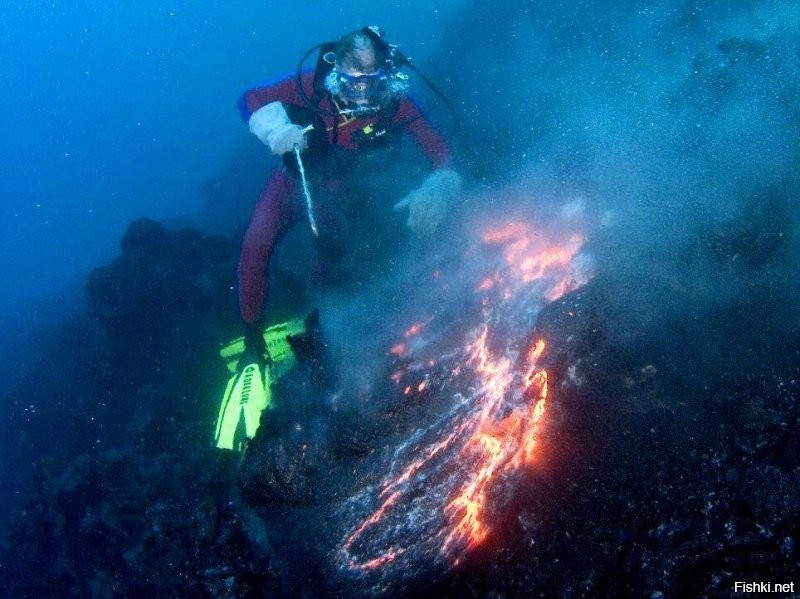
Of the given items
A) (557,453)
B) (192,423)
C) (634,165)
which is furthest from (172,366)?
(634,165)

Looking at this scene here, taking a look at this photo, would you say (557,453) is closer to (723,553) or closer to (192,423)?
Answer: (723,553)

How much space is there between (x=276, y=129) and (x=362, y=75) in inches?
41.7

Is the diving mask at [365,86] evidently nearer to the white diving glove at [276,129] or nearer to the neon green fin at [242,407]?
the white diving glove at [276,129]

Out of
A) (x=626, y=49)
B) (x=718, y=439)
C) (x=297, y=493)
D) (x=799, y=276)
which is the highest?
(x=626, y=49)

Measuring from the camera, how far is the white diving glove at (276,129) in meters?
4.38

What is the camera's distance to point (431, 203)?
465 cm

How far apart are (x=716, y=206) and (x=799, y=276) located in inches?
30.1

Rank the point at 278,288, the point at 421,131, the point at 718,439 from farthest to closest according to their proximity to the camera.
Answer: the point at 278,288 → the point at 421,131 → the point at 718,439

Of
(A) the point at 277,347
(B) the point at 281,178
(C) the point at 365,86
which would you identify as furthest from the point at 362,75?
(A) the point at 277,347

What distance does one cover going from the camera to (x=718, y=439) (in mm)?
2652

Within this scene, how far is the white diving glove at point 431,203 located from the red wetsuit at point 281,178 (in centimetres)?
58

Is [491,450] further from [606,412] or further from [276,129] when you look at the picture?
[276,129]

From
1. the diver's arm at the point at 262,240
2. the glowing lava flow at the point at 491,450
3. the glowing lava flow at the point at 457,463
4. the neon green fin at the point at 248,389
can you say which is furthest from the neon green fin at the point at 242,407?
the glowing lava flow at the point at 491,450

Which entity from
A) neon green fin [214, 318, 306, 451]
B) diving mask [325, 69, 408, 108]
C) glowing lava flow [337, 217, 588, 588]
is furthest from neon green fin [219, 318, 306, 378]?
diving mask [325, 69, 408, 108]
